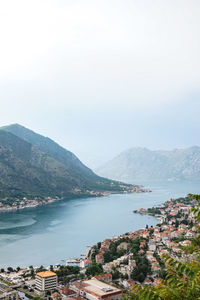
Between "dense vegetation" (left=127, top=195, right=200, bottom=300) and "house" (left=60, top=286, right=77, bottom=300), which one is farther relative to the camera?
"house" (left=60, top=286, right=77, bottom=300)

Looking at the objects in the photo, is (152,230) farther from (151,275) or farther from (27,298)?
(27,298)

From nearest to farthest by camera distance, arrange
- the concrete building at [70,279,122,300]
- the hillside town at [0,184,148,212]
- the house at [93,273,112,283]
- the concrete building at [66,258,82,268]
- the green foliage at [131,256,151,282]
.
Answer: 1. the concrete building at [70,279,122,300]
2. the house at [93,273,112,283]
3. the green foliage at [131,256,151,282]
4. the concrete building at [66,258,82,268]
5. the hillside town at [0,184,148,212]

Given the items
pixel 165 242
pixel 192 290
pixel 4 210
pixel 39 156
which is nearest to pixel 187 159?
pixel 39 156

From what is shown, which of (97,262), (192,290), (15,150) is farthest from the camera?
(15,150)

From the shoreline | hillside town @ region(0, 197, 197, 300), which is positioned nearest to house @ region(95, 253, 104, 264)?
hillside town @ region(0, 197, 197, 300)

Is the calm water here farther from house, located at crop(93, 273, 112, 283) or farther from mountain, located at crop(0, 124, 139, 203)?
mountain, located at crop(0, 124, 139, 203)

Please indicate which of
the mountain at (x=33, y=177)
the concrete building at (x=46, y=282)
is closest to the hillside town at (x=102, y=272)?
the concrete building at (x=46, y=282)
